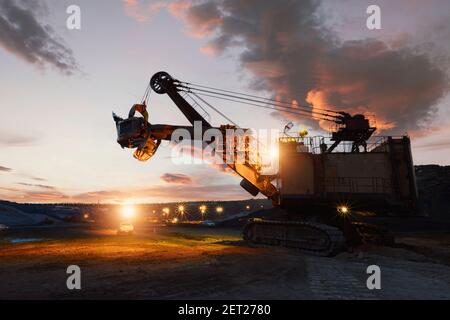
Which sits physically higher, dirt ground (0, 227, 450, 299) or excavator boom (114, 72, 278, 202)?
excavator boom (114, 72, 278, 202)

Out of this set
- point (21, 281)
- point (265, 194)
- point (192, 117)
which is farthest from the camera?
point (192, 117)

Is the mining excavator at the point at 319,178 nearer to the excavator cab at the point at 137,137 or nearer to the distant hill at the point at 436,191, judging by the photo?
the excavator cab at the point at 137,137

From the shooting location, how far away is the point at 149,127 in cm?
1781

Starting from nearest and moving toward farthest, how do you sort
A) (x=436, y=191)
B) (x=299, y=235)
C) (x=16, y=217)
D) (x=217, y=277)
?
1. (x=217, y=277)
2. (x=299, y=235)
3. (x=436, y=191)
4. (x=16, y=217)

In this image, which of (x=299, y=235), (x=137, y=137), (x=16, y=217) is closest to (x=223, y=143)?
(x=137, y=137)

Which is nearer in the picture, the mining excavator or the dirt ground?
the dirt ground

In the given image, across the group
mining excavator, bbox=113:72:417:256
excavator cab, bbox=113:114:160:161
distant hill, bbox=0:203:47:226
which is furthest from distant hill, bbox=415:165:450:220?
distant hill, bbox=0:203:47:226

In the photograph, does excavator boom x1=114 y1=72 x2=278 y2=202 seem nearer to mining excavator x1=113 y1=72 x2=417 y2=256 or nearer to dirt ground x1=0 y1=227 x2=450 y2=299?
mining excavator x1=113 y1=72 x2=417 y2=256

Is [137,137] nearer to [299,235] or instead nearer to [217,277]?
[299,235]

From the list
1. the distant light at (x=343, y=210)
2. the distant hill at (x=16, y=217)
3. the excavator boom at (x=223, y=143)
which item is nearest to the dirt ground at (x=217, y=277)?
the distant light at (x=343, y=210)

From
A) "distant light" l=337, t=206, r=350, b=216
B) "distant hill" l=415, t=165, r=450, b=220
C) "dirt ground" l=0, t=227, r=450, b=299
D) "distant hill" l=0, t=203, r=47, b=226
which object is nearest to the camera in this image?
"dirt ground" l=0, t=227, r=450, b=299
